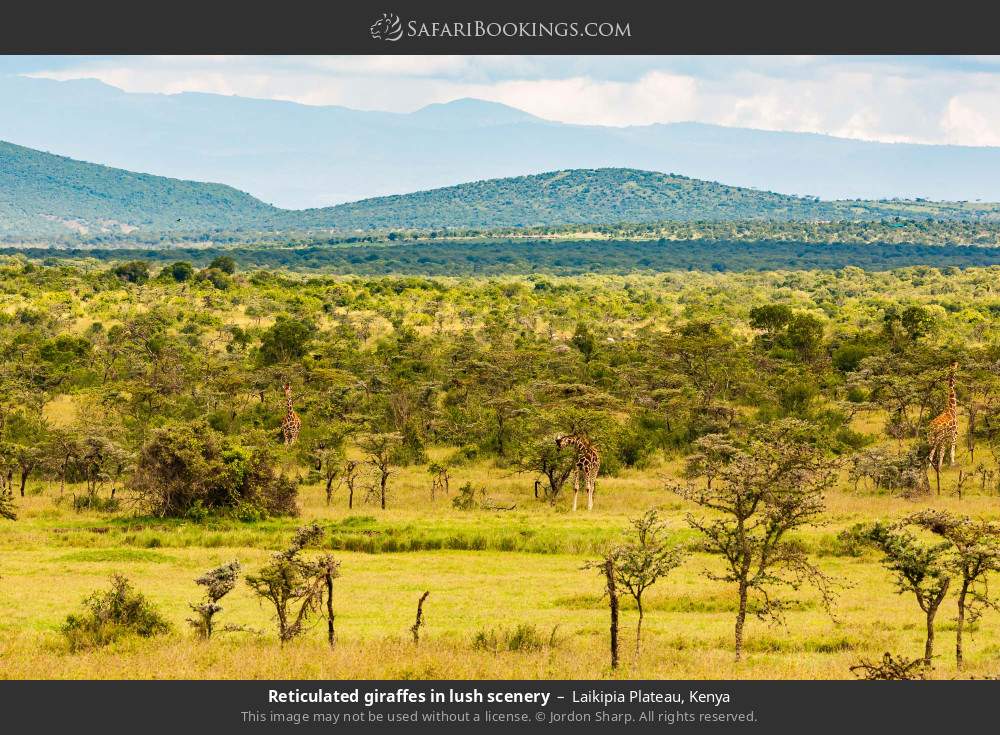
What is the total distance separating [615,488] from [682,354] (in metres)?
19.9

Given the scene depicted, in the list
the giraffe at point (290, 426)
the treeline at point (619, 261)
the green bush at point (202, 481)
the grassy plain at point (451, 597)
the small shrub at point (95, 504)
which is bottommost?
the grassy plain at point (451, 597)

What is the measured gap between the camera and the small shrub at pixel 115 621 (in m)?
22.1

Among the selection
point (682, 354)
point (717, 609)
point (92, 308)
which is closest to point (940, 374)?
point (682, 354)

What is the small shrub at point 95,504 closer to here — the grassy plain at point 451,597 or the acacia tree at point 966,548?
the grassy plain at point 451,597

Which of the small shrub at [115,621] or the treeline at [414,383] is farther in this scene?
the treeline at [414,383]

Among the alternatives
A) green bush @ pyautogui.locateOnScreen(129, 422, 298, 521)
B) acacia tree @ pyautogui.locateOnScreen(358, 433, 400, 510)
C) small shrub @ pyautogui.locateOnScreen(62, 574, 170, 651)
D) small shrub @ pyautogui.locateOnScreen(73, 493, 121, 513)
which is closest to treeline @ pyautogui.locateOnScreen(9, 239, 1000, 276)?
acacia tree @ pyautogui.locateOnScreen(358, 433, 400, 510)

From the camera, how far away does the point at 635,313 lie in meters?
96.6

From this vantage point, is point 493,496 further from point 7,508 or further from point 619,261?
point 619,261

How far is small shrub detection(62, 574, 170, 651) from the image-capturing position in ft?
72.4

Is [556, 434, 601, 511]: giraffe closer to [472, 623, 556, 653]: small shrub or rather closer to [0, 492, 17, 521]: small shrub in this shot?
[472, 623, 556, 653]: small shrub

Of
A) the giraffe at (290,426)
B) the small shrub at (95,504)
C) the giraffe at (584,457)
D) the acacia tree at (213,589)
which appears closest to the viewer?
the acacia tree at (213,589)

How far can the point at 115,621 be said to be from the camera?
22.8m

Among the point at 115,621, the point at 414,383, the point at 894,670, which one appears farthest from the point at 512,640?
the point at 414,383

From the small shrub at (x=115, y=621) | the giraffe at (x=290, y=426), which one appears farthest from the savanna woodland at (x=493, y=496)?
the giraffe at (x=290, y=426)
